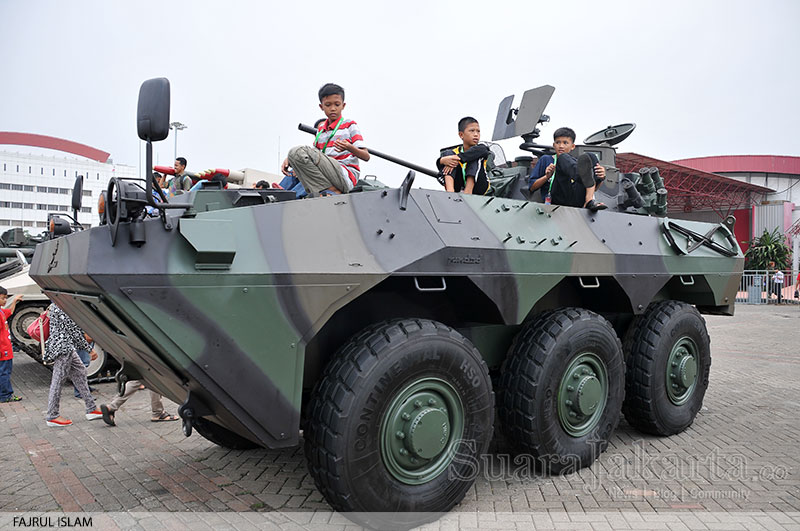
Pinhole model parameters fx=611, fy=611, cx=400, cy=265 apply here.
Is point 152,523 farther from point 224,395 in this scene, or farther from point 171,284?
point 171,284

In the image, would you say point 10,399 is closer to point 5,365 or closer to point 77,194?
point 5,365

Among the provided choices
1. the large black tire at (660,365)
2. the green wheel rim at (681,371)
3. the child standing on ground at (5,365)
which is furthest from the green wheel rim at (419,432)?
the child standing on ground at (5,365)

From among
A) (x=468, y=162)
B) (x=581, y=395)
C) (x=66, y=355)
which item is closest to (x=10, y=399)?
(x=66, y=355)

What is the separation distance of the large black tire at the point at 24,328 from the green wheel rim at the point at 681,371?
24.9 ft

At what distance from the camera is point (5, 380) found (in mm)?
6969

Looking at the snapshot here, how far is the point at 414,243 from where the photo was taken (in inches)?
132

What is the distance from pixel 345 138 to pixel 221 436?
7.84ft

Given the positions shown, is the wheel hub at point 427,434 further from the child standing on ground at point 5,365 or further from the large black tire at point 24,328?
the large black tire at point 24,328

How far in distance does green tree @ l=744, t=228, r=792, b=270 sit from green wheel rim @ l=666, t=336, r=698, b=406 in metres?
25.8

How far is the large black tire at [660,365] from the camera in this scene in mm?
4863

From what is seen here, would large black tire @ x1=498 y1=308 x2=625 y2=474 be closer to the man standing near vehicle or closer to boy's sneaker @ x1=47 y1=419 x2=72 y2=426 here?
boy's sneaker @ x1=47 y1=419 x2=72 y2=426

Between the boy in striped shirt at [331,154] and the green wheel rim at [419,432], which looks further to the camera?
the boy in striped shirt at [331,154]

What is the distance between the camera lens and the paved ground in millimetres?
3457

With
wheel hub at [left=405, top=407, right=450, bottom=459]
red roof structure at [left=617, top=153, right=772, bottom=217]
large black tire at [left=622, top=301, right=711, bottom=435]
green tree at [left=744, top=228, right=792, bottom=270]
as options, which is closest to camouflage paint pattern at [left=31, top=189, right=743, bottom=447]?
wheel hub at [left=405, top=407, right=450, bottom=459]
